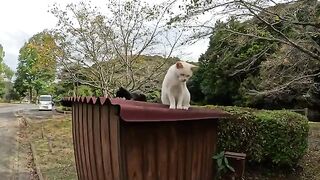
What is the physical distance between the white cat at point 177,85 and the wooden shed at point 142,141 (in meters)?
0.16

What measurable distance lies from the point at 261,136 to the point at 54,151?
598cm

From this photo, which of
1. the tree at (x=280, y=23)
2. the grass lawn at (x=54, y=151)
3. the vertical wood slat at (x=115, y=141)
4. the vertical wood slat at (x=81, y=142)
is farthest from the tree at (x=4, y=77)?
the vertical wood slat at (x=115, y=141)

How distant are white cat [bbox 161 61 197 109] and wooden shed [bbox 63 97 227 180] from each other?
0.16 meters

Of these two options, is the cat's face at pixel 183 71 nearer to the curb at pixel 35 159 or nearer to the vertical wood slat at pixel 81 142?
the vertical wood slat at pixel 81 142

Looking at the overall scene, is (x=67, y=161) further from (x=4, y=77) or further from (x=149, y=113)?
(x=4, y=77)

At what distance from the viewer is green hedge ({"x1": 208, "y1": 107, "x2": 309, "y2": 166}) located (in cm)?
512

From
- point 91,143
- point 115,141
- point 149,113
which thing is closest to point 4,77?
point 91,143

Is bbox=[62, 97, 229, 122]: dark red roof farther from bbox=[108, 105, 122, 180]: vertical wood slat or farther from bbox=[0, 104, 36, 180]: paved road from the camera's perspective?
bbox=[0, 104, 36, 180]: paved road

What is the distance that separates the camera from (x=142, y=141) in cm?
312

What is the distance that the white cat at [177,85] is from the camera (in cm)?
331

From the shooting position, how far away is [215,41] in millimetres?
7949

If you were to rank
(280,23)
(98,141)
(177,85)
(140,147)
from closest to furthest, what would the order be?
(140,147), (98,141), (177,85), (280,23)

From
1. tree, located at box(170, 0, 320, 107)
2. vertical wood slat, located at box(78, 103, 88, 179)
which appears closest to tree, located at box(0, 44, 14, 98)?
tree, located at box(170, 0, 320, 107)

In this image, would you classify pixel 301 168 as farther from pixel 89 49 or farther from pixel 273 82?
pixel 89 49
